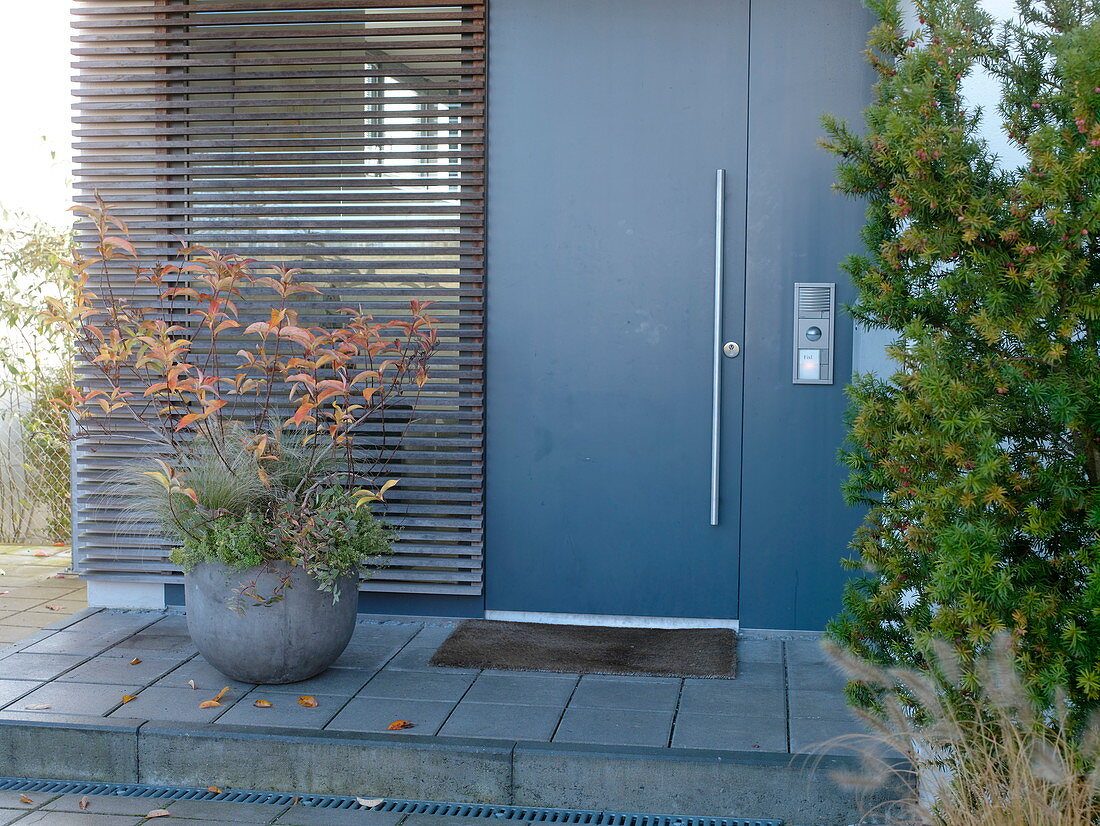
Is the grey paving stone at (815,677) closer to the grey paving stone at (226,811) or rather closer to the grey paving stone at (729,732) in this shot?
the grey paving stone at (729,732)

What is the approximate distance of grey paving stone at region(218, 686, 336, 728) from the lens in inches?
136

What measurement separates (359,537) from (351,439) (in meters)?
0.42

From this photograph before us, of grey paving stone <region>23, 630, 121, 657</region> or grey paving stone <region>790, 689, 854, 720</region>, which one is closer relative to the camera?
grey paving stone <region>790, 689, 854, 720</region>

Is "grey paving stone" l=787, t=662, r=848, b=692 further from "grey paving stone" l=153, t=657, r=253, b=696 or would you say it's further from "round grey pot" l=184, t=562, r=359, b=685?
"grey paving stone" l=153, t=657, r=253, b=696

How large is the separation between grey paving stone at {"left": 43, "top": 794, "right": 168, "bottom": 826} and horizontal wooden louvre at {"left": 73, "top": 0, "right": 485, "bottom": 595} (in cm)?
154

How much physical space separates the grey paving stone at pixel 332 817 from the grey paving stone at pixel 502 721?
316 millimetres

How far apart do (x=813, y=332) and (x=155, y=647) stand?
119 inches

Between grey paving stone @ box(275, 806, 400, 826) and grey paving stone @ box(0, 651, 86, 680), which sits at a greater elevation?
grey paving stone @ box(0, 651, 86, 680)

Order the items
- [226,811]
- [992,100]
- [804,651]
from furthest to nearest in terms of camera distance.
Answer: [804,651], [226,811], [992,100]

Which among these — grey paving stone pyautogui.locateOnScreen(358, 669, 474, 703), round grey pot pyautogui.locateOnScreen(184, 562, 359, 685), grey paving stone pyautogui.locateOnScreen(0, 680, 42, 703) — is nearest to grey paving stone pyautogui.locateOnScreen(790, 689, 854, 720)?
→ grey paving stone pyautogui.locateOnScreen(358, 669, 474, 703)

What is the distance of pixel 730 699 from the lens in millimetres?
3688

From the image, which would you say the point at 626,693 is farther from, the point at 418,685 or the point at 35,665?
the point at 35,665

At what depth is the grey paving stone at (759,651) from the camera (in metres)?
4.16

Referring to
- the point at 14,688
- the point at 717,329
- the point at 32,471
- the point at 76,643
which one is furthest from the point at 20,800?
the point at 32,471
